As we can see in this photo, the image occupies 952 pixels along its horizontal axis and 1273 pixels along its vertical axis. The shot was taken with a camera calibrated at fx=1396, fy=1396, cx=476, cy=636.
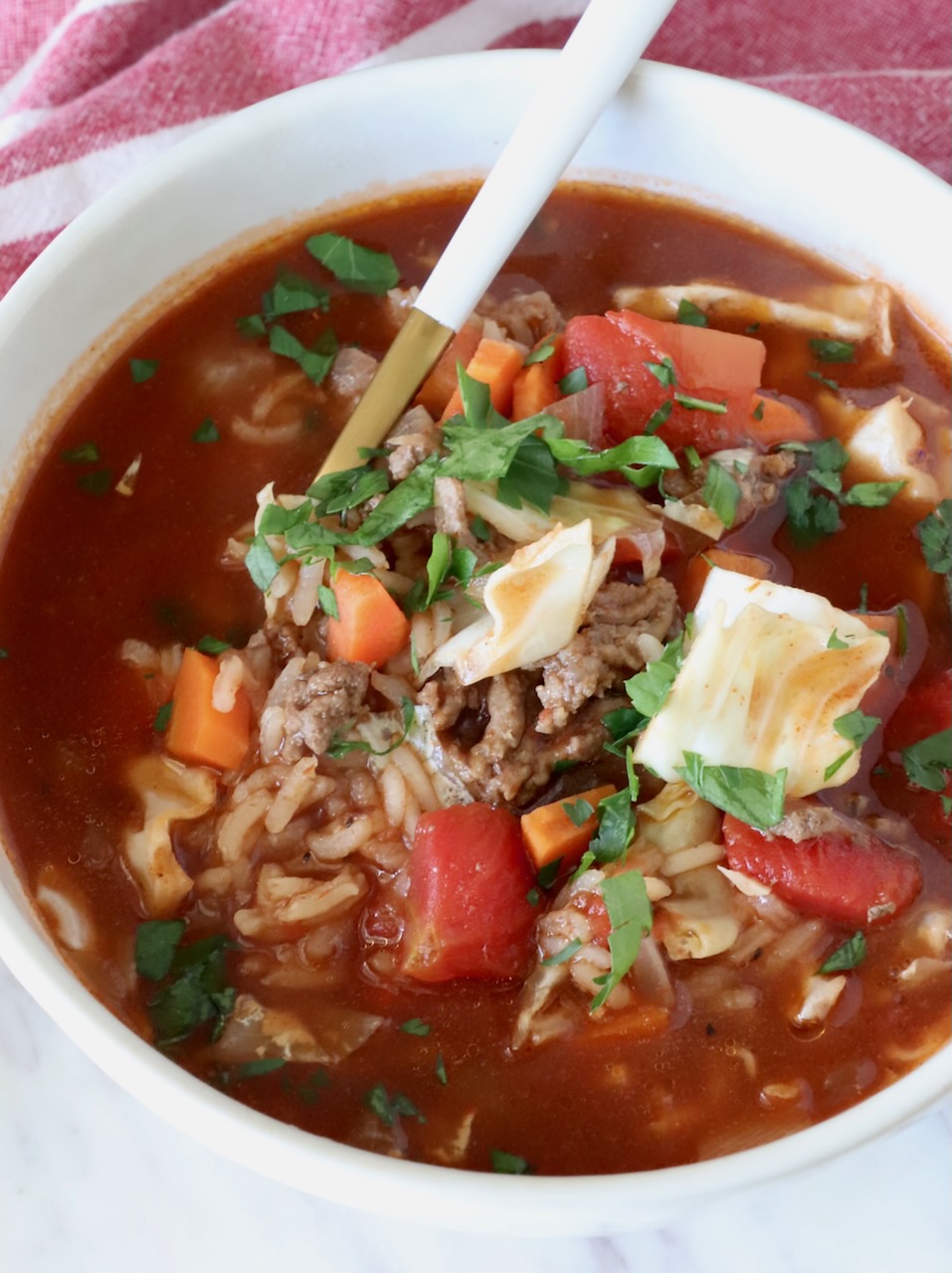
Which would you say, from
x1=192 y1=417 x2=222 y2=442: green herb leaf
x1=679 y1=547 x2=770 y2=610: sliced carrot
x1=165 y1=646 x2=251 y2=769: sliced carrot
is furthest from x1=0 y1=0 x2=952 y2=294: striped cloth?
x1=679 y1=547 x2=770 y2=610: sliced carrot

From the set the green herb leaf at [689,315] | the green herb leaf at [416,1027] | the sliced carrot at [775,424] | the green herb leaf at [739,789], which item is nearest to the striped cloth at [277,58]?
the green herb leaf at [689,315]

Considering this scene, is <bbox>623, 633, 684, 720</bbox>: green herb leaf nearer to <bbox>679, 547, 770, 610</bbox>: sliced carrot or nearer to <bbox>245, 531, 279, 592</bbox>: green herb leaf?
<bbox>679, 547, 770, 610</bbox>: sliced carrot

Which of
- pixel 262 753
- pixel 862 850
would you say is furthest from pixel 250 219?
pixel 862 850

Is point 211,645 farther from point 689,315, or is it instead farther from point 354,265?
point 689,315

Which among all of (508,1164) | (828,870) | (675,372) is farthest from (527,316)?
(508,1164)

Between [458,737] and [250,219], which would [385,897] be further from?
[250,219]

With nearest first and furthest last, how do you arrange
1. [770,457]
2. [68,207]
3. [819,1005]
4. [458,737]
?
[819,1005]
[458,737]
[770,457]
[68,207]
